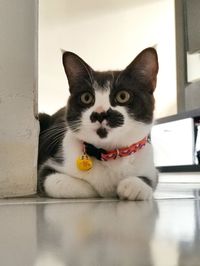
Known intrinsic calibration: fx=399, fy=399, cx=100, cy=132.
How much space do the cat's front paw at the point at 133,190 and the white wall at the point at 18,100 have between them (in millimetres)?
298

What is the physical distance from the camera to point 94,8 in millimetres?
3715

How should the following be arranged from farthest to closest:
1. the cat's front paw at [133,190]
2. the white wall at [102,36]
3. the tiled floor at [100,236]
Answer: the white wall at [102,36] → the cat's front paw at [133,190] → the tiled floor at [100,236]

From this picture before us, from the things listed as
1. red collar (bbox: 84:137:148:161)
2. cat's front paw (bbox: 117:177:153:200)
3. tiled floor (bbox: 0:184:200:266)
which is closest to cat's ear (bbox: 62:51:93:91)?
red collar (bbox: 84:137:148:161)

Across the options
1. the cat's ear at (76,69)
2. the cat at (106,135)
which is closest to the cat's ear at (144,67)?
the cat at (106,135)

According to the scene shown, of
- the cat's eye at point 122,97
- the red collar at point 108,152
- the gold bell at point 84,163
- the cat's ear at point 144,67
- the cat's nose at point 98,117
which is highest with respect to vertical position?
the cat's ear at point 144,67

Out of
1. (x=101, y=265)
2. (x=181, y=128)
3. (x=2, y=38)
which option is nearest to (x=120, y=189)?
(x=2, y=38)

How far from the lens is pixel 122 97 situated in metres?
1.18

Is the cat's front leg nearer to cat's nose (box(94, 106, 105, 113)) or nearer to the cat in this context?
the cat

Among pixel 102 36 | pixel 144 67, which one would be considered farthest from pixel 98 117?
pixel 102 36

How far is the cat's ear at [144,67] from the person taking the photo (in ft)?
3.97

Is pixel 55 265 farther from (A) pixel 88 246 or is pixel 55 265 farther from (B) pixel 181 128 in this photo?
(B) pixel 181 128

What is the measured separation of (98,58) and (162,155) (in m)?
1.08

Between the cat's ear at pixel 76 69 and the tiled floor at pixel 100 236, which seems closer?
the tiled floor at pixel 100 236

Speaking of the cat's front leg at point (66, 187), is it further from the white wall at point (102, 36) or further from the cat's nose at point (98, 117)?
the white wall at point (102, 36)
